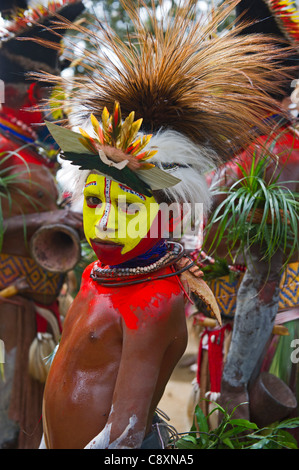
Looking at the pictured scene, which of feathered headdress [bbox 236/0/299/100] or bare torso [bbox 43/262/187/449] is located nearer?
bare torso [bbox 43/262/187/449]

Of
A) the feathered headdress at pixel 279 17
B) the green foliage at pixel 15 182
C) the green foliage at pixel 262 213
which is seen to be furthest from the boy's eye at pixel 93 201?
the green foliage at pixel 15 182

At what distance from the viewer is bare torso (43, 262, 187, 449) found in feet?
5.32

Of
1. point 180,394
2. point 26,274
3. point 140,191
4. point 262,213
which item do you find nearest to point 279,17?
point 262,213

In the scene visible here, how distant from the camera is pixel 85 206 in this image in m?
1.79

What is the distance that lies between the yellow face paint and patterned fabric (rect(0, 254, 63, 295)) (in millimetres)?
1581

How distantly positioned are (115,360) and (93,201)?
1.75ft

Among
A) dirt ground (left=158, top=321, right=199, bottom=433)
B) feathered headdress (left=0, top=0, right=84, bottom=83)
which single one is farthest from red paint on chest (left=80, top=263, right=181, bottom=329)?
dirt ground (left=158, top=321, right=199, bottom=433)

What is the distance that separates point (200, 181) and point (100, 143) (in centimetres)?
38

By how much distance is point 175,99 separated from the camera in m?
1.78

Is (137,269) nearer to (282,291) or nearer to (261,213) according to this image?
(261,213)

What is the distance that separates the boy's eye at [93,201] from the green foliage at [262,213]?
63 cm

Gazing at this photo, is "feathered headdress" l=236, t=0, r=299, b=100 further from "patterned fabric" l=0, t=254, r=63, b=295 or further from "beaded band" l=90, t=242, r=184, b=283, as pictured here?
"patterned fabric" l=0, t=254, r=63, b=295
